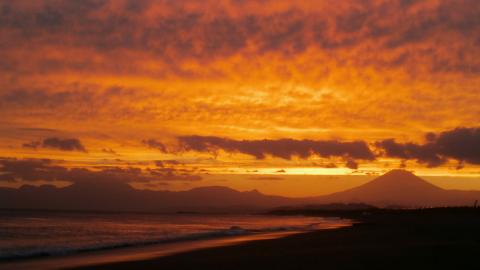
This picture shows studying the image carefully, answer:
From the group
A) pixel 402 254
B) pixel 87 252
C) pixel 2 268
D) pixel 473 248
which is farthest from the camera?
pixel 87 252

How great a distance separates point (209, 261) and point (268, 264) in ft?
9.18

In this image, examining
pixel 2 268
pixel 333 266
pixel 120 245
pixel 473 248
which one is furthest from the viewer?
pixel 120 245

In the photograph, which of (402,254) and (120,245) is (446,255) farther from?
(120,245)

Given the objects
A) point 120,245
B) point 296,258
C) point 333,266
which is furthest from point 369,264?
point 120,245

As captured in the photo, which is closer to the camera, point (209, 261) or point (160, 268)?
point (160, 268)

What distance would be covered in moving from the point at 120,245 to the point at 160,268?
13.6m

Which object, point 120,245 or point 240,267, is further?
point 120,245

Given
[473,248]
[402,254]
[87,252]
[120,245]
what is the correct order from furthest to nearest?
[120,245] < [87,252] < [473,248] < [402,254]

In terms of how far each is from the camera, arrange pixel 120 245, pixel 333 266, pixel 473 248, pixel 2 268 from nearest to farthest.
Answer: pixel 333 266
pixel 2 268
pixel 473 248
pixel 120 245

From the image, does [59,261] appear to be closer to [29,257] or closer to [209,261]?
[29,257]

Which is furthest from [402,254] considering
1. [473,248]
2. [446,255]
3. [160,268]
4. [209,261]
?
[160,268]

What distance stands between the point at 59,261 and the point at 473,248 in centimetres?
1787

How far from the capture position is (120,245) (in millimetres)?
30375

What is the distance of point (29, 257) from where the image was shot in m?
23.4
